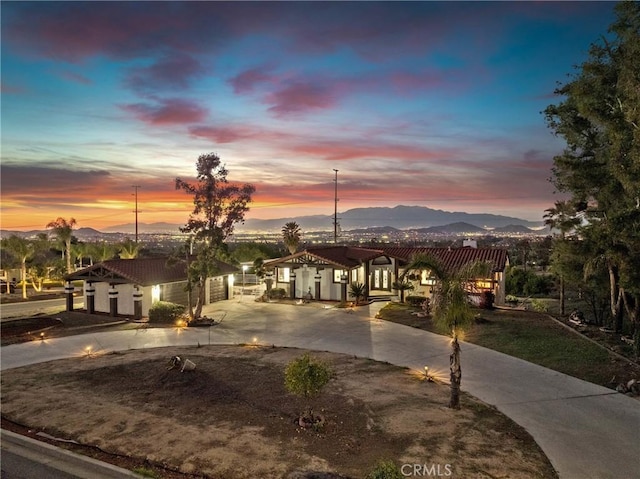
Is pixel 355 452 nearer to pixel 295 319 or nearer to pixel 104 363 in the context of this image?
pixel 104 363

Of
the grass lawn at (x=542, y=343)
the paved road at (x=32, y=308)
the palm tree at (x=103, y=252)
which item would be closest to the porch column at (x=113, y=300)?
the paved road at (x=32, y=308)

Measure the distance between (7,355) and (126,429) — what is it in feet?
35.9

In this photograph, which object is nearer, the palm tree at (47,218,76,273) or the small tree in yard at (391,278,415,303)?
the small tree in yard at (391,278,415,303)

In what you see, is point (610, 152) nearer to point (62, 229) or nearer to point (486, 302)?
point (486, 302)

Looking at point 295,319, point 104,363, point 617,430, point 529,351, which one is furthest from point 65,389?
point 529,351

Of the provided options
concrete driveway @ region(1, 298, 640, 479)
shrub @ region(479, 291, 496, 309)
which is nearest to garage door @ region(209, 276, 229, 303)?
concrete driveway @ region(1, 298, 640, 479)

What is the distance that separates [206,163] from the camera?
2338cm

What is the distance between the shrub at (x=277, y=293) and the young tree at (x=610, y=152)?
65.2 ft

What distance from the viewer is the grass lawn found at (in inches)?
572

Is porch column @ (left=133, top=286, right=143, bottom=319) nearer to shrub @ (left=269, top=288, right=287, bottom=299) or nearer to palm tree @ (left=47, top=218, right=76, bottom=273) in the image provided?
shrub @ (left=269, top=288, right=287, bottom=299)

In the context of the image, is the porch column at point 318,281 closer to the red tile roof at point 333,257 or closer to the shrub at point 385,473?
the red tile roof at point 333,257

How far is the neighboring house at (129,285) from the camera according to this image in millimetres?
25750

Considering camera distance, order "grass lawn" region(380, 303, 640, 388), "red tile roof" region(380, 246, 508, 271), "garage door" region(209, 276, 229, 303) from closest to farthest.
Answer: "grass lawn" region(380, 303, 640, 388) → "red tile roof" region(380, 246, 508, 271) → "garage door" region(209, 276, 229, 303)

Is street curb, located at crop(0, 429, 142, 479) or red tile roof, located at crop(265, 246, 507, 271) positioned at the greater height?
red tile roof, located at crop(265, 246, 507, 271)
